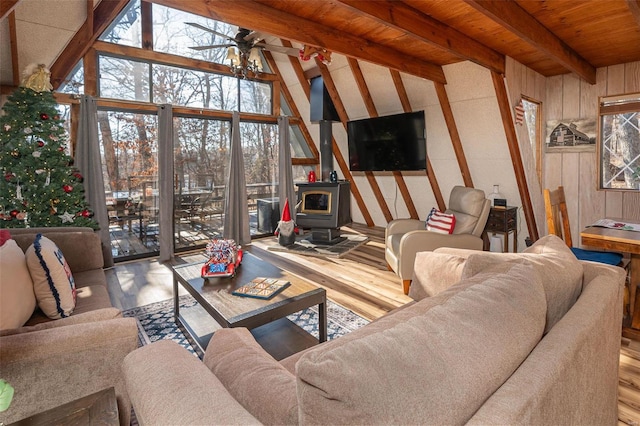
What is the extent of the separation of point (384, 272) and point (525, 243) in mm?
2092

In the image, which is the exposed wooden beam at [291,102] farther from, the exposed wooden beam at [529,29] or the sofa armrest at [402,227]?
the exposed wooden beam at [529,29]

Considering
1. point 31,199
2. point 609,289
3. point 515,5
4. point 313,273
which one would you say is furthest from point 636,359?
point 31,199

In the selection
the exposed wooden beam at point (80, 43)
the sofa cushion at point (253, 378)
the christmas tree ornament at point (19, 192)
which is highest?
the exposed wooden beam at point (80, 43)

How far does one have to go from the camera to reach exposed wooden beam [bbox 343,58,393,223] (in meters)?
4.87

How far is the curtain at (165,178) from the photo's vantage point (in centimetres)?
478

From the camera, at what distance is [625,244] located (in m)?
2.35

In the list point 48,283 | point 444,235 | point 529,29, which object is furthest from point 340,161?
point 48,283

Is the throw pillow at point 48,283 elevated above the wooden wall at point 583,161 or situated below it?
below

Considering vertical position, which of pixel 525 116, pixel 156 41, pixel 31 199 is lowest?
pixel 31 199

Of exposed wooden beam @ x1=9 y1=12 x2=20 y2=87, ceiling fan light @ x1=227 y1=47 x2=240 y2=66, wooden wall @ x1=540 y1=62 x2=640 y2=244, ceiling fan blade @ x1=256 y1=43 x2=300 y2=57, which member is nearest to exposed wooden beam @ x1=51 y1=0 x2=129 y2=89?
exposed wooden beam @ x1=9 y1=12 x2=20 y2=87

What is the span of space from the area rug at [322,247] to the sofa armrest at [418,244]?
1.59 meters

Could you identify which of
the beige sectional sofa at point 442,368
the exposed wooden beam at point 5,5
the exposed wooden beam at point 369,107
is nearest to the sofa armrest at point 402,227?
the exposed wooden beam at point 369,107

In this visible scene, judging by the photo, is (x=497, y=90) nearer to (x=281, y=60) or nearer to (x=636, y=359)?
(x=636, y=359)

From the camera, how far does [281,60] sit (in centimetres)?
592
